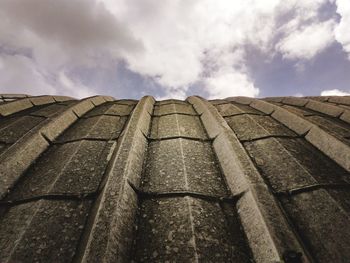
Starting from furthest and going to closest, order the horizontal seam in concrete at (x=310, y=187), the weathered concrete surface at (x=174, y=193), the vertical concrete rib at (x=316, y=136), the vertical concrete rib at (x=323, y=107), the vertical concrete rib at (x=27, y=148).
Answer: the vertical concrete rib at (x=323, y=107) < the vertical concrete rib at (x=316, y=136) < the vertical concrete rib at (x=27, y=148) < the horizontal seam in concrete at (x=310, y=187) < the weathered concrete surface at (x=174, y=193)

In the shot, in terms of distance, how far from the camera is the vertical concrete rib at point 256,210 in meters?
2.01

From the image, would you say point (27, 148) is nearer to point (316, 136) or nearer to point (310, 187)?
point (310, 187)

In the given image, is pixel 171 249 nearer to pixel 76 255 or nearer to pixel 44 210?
pixel 76 255

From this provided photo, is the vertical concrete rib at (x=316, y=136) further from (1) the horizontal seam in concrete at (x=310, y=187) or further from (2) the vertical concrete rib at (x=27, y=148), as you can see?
(2) the vertical concrete rib at (x=27, y=148)

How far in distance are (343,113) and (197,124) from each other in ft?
12.0

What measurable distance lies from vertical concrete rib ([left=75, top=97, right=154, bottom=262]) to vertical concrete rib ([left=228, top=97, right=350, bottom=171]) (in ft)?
10.00

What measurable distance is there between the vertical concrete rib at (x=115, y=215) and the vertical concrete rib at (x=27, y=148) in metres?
1.39

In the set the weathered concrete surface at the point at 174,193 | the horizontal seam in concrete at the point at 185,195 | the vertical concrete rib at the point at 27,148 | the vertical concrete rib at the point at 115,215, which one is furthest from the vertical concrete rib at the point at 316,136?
the vertical concrete rib at the point at 27,148

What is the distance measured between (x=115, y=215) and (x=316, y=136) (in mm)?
3791

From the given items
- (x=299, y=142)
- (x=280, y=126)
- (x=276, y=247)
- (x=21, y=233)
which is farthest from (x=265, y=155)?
(x=21, y=233)

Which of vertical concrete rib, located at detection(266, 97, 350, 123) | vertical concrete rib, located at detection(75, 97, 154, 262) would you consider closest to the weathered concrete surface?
vertical concrete rib, located at detection(75, 97, 154, 262)

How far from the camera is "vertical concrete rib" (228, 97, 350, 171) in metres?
3.46

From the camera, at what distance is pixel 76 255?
202 centimetres

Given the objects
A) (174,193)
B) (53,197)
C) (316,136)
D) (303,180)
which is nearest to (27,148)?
(53,197)
